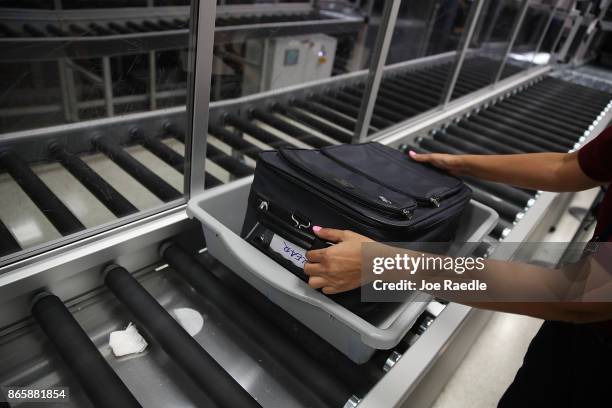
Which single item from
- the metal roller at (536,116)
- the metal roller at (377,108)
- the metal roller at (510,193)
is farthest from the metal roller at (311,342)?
the metal roller at (536,116)

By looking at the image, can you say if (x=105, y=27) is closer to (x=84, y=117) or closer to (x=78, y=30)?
(x=78, y=30)

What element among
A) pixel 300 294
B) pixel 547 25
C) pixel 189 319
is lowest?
pixel 189 319

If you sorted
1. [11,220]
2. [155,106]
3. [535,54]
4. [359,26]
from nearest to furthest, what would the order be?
[11,220]
[155,106]
[359,26]
[535,54]

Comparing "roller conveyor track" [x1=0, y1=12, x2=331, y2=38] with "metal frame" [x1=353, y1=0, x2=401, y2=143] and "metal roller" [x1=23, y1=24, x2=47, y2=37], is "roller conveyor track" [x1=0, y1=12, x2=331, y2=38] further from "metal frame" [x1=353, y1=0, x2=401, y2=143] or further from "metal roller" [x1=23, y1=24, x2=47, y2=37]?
"metal frame" [x1=353, y1=0, x2=401, y2=143]

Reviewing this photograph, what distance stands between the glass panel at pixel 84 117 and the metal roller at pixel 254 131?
1.64ft

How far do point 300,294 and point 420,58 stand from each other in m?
3.62

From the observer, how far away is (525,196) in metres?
2.23

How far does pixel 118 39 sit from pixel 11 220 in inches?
31.8

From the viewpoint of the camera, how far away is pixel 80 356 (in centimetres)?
101

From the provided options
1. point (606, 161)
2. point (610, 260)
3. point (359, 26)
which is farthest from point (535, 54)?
point (610, 260)

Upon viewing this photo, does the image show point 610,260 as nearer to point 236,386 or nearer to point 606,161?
point 606,161

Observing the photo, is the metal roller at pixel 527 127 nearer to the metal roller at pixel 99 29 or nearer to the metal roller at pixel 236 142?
the metal roller at pixel 236 142

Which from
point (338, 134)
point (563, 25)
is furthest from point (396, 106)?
point (563, 25)

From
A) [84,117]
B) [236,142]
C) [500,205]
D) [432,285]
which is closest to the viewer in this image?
[432,285]
